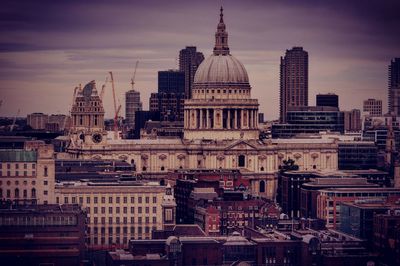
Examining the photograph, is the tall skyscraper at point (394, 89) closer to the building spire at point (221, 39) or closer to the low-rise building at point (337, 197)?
the building spire at point (221, 39)

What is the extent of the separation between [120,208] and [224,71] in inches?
1115

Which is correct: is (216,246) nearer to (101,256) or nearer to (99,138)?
(101,256)

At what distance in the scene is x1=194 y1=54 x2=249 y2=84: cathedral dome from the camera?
126188mm

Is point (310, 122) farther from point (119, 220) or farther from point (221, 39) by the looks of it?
point (119, 220)

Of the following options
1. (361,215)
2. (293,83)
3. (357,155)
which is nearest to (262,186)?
(357,155)

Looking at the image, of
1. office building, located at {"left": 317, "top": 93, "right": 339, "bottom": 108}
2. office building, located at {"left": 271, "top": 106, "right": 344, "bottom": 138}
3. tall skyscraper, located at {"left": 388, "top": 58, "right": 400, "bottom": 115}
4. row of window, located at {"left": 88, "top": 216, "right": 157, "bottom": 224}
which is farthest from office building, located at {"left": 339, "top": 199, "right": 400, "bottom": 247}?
office building, located at {"left": 317, "top": 93, "right": 339, "bottom": 108}

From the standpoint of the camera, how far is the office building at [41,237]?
290 ft

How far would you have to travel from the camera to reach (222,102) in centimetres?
12588

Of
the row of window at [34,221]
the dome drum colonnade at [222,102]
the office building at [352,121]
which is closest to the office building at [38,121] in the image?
the dome drum colonnade at [222,102]

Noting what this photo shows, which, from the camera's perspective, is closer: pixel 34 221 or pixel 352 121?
pixel 34 221

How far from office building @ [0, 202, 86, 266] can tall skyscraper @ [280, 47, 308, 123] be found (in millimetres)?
67138

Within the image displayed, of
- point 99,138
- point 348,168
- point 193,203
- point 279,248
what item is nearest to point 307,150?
point 348,168

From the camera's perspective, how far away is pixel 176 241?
9081cm

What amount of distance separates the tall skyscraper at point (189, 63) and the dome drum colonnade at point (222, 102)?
31.5 metres
